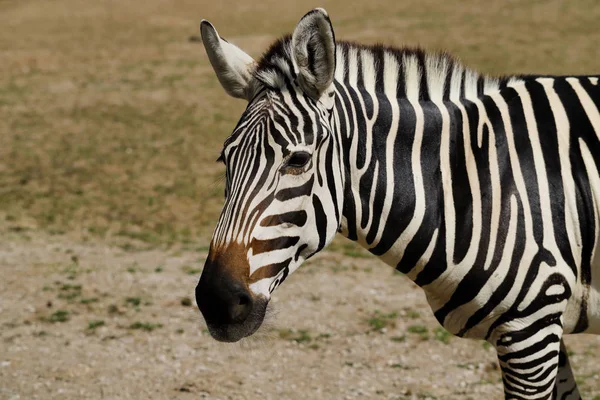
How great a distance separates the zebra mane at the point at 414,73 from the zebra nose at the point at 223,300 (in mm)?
1077

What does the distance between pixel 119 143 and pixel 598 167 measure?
11.9 m

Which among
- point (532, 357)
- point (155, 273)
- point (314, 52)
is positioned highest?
point (314, 52)

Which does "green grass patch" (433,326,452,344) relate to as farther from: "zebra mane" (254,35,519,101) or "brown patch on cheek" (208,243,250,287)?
"brown patch on cheek" (208,243,250,287)

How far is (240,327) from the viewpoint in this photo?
2.85 metres

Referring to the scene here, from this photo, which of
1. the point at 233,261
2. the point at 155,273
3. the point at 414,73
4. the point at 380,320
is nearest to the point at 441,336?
the point at 380,320

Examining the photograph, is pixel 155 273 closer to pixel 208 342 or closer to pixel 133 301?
pixel 133 301

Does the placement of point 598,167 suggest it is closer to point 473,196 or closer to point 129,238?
point 473,196

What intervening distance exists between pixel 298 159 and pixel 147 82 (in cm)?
1724

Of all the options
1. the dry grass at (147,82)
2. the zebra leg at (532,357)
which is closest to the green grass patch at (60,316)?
the dry grass at (147,82)

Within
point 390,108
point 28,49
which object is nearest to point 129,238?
point 390,108

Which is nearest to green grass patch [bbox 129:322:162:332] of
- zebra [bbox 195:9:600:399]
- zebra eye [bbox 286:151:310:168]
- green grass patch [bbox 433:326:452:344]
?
green grass patch [bbox 433:326:452:344]

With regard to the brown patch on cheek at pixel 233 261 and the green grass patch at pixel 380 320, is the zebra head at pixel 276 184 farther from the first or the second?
the green grass patch at pixel 380 320

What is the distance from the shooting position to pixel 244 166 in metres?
2.96

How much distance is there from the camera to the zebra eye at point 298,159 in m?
2.95
